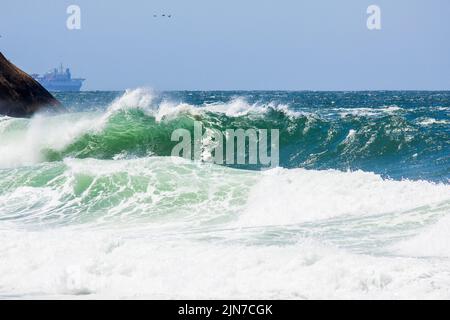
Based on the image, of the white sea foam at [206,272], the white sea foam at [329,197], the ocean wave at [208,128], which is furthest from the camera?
the ocean wave at [208,128]

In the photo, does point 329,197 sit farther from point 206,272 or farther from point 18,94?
point 18,94

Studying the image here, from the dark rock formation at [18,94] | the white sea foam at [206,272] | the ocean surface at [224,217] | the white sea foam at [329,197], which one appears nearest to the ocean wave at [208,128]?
the ocean surface at [224,217]

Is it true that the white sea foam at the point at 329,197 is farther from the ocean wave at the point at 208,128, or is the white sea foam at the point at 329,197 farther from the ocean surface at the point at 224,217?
the ocean wave at the point at 208,128

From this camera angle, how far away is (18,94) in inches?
1375

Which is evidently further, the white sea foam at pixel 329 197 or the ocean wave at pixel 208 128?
the ocean wave at pixel 208 128

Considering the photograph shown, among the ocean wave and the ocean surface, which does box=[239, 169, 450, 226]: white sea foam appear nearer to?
the ocean surface

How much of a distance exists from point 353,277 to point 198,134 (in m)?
18.0

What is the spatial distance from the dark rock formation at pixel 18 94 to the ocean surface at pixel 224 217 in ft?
23.4

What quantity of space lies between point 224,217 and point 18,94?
73.2 feet

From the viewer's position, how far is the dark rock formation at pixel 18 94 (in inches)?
1348

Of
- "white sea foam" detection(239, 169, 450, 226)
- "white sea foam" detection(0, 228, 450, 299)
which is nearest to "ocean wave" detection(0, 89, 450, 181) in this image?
"white sea foam" detection(239, 169, 450, 226)

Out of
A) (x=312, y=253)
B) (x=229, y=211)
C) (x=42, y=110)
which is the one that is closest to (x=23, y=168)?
(x=229, y=211)

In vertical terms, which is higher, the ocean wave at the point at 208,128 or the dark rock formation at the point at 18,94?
the dark rock formation at the point at 18,94
